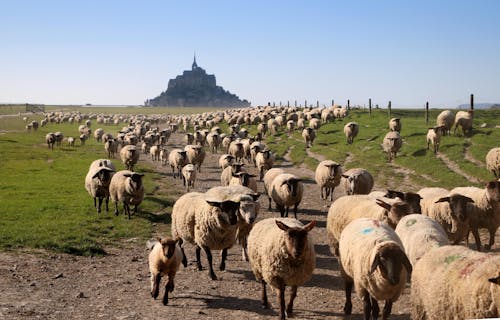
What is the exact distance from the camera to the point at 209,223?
36.4 feet

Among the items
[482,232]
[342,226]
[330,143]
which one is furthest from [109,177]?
[330,143]

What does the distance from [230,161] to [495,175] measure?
14815mm

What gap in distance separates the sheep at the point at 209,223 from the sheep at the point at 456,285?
17.0 ft

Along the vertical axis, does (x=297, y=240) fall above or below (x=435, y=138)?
below

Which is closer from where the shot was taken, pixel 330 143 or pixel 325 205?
pixel 325 205

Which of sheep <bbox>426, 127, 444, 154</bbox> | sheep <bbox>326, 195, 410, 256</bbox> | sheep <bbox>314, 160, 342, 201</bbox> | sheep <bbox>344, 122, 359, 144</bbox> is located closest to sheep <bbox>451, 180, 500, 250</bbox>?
sheep <bbox>326, 195, 410, 256</bbox>

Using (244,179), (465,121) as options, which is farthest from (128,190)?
(465,121)

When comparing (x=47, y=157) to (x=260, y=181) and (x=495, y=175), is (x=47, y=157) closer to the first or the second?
(x=260, y=181)

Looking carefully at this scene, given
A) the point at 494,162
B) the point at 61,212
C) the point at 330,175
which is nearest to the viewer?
the point at 61,212

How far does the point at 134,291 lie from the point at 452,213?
861 centimetres

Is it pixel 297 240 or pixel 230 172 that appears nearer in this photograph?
pixel 297 240

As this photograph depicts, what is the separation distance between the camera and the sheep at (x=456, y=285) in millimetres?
5254

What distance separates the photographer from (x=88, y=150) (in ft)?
139

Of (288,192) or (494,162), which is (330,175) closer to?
(288,192)
